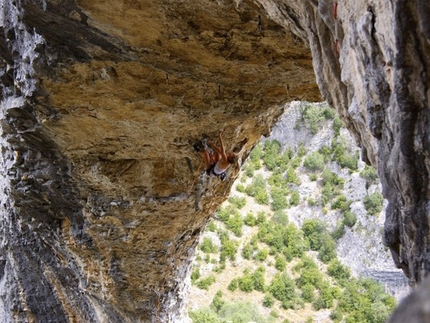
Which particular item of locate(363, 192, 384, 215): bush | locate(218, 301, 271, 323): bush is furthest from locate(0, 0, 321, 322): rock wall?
locate(363, 192, 384, 215): bush

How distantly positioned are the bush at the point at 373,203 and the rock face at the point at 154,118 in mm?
8520

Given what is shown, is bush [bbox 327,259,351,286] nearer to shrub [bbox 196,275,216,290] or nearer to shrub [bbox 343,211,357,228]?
shrub [bbox 343,211,357,228]

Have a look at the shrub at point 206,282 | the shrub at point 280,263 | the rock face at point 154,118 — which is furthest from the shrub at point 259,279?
the rock face at point 154,118

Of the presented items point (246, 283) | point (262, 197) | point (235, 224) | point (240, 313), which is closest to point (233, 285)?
point (246, 283)

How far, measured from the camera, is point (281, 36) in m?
3.87

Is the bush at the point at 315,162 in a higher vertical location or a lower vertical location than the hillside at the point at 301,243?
higher

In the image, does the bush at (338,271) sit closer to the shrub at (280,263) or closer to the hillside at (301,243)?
the hillside at (301,243)

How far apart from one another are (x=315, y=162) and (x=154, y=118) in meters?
12.0

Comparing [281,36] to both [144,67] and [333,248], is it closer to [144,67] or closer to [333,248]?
[144,67]

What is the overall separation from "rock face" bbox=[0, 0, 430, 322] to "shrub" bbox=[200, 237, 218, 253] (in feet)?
22.5

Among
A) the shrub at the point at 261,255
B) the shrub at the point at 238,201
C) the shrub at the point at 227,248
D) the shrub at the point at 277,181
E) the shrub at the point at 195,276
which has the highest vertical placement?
the shrub at the point at 277,181

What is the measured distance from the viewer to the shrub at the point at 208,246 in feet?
50.1

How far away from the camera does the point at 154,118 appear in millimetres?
5023

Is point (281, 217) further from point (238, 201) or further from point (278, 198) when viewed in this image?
point (238, 201)
